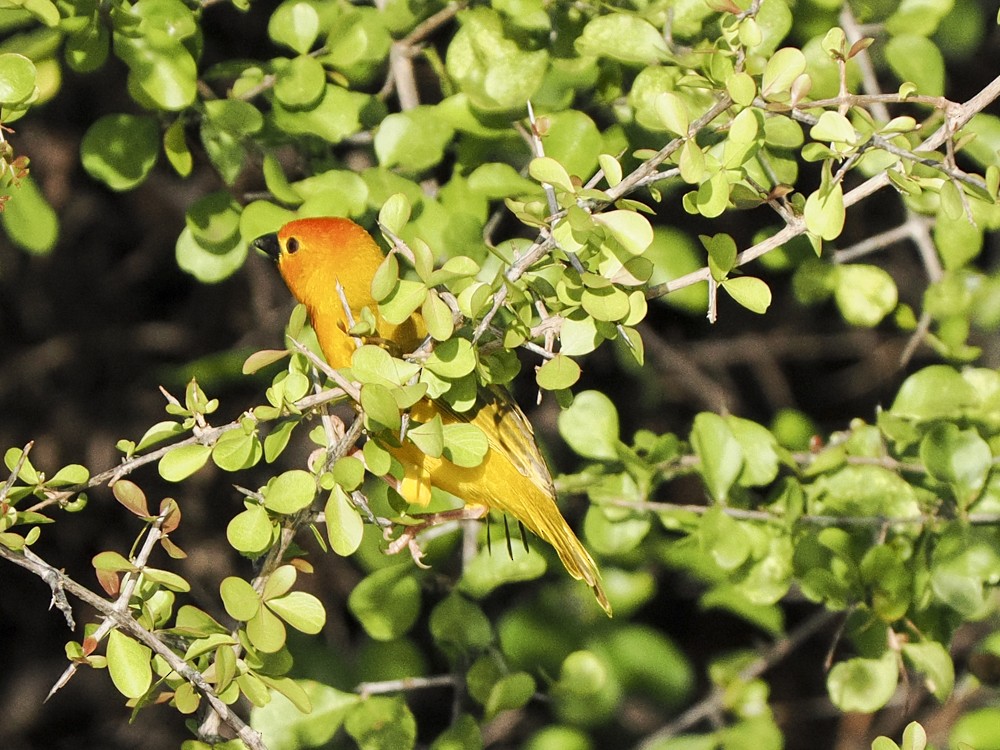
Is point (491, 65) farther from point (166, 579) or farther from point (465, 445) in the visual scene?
point (166, 579)

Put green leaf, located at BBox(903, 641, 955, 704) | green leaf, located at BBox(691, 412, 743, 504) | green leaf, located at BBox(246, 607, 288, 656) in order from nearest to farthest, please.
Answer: green leaf, located at BBox(246, 607, 288, 656) → green leaf, located at BBox(903, 641, 955, 704) → green leaf, located at BBox(691, 412, 743, 504)

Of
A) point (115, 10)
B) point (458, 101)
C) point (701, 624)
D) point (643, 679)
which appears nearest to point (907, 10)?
point (458, 101)

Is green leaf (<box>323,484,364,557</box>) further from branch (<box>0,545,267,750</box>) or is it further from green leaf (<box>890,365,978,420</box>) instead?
green leaf (<box>890,365,978,420</box>)

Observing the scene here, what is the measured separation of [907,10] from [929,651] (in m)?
1.25

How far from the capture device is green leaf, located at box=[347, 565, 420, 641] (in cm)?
231

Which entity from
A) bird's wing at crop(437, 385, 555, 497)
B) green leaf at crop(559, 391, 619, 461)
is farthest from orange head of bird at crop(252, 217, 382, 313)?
green leaf at crop(559, 391, 619, 461)

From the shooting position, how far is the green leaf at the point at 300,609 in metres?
1.49

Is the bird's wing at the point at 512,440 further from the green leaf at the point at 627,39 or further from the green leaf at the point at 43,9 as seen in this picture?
the green leaf at the point at 43,9

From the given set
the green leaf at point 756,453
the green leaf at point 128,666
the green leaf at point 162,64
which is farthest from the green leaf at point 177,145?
the green leaf at point 756,453

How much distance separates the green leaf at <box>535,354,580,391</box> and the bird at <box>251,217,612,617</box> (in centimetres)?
67

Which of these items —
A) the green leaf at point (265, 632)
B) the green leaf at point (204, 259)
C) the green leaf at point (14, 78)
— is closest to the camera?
the green leaf at point (265, 632)

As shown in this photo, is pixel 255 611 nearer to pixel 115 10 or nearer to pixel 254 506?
pixel 254 506

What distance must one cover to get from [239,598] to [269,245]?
125 centimetres

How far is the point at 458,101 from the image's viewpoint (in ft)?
7.38
